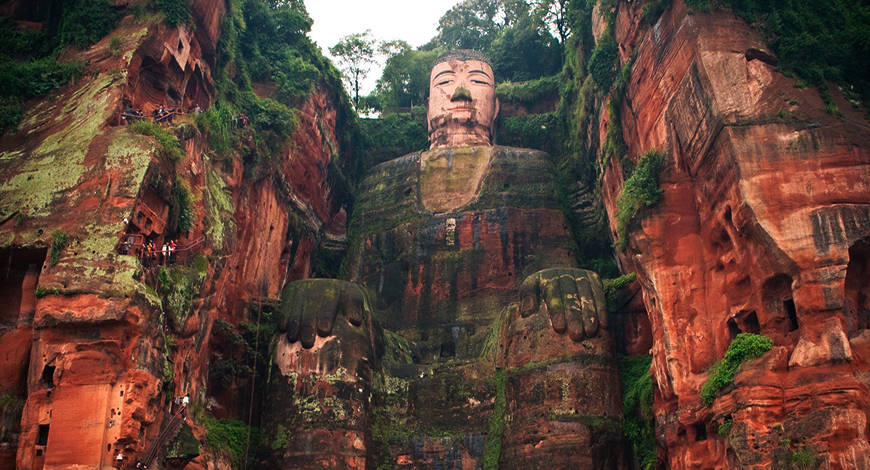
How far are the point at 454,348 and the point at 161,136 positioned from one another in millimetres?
11023

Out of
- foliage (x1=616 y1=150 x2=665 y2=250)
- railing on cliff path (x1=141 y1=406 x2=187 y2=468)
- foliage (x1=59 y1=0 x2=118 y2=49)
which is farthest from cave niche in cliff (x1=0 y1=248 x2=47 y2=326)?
foliage (x1=616 y1=150 x2=665 y2=250)

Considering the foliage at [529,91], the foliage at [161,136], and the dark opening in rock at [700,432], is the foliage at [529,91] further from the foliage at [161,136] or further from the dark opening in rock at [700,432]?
the dark opening in rock at [700,432]

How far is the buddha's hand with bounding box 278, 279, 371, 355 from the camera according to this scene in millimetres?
23391

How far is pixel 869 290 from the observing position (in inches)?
693

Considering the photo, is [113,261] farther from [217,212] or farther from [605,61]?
[605,61]

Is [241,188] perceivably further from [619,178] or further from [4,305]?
[619,178]

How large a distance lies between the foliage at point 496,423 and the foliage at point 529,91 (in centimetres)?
1672

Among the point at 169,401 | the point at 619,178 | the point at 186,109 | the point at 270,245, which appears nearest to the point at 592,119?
the point at 619,178

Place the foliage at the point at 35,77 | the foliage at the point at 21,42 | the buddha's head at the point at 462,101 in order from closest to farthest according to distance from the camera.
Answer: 1. the foliage at the point at 35,77
2. the foliage at the point at 21,42
3. the buddha's head at the point at 462,101

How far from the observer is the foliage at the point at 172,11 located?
22.8m

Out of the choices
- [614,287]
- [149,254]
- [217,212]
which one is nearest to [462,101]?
[614,287]

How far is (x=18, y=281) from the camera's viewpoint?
1911 centimetres

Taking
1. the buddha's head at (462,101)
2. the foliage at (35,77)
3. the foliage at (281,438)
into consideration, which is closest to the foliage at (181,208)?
the foliage at (35,77)

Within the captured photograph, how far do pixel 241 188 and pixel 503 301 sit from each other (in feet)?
28.9
